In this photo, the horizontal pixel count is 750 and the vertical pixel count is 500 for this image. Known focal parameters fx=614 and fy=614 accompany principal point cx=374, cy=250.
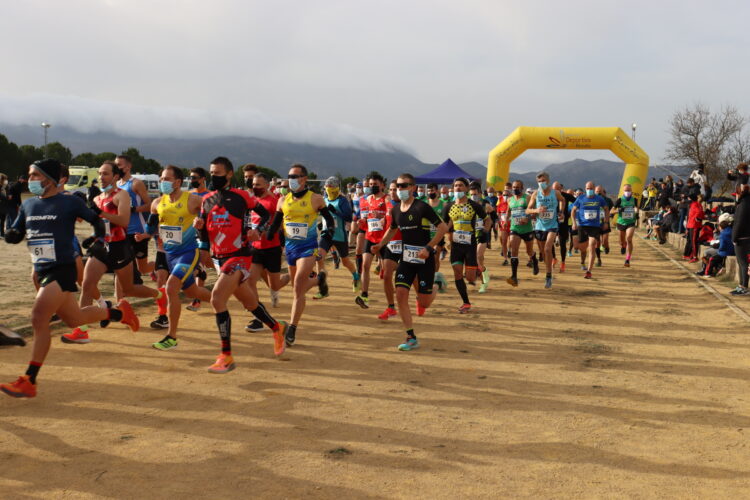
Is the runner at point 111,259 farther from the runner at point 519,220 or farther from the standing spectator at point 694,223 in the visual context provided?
the standing spectator at point 694,223

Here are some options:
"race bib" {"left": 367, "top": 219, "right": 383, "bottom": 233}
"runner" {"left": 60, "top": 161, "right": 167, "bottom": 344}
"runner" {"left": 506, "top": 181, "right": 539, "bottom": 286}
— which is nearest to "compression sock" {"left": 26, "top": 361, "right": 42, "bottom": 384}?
"runner" {"left": 60, "top": 161, "right": 167, "bottom": 344}

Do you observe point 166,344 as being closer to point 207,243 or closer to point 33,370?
point 207,243

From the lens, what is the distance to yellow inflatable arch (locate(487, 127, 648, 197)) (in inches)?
1241

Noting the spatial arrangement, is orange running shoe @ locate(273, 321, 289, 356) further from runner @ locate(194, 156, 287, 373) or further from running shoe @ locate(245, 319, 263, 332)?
running shoe @ locate(245, 319, 263, 332)

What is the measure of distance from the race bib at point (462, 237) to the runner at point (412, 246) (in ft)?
8.09

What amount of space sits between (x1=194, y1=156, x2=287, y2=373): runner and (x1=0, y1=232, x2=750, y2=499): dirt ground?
58 centimetres

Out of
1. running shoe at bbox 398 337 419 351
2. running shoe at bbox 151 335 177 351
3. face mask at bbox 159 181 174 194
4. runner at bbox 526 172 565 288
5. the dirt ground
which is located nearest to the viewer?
the dirt ground

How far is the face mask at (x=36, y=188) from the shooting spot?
5.59 meters

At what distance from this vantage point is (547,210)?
13.1 m

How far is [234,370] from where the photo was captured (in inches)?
258

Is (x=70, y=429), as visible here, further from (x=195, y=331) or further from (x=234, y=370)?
(x=195, y=331)

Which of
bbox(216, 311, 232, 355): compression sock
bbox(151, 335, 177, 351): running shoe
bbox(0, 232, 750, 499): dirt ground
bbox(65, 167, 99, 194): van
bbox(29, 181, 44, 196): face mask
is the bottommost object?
bbox(0, 232, 750, 499): dirt ground

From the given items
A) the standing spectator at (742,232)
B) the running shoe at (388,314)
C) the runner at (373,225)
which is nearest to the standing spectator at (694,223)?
the standing spectator at (742,232)

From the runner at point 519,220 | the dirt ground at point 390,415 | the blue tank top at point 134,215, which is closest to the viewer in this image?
the dirt ground at point 390,415
